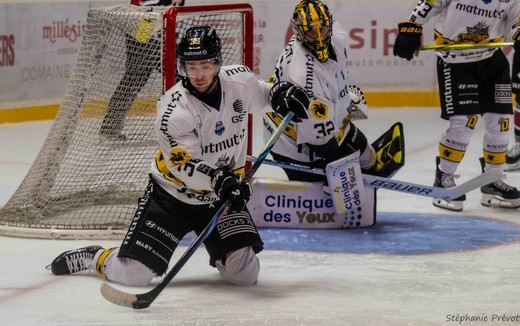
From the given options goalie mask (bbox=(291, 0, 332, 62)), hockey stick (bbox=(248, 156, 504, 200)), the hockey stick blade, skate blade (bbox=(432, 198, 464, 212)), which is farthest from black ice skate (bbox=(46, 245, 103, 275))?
skate blade (bbox=(432, 198, 464, 212))

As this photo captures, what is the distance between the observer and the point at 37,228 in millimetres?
4867

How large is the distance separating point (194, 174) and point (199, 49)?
15.1 inches

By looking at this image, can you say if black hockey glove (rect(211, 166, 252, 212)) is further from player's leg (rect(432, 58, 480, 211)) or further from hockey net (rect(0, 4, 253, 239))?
player's leg (rect(432, 58, 480, 211))

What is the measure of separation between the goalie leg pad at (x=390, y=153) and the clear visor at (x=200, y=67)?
4.94ft

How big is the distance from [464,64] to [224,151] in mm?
1810

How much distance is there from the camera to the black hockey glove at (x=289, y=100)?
410 centimetres

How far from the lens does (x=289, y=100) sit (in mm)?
4094

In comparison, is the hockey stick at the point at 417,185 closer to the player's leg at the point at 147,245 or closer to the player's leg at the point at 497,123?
the player's leg at the point at 497,123

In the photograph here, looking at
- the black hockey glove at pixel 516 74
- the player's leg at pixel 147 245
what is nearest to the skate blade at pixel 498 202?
the black hockey glove at pixel 516 74

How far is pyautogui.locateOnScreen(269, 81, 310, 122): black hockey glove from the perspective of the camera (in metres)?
4.10

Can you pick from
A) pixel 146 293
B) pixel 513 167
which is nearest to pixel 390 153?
pixel 513 167

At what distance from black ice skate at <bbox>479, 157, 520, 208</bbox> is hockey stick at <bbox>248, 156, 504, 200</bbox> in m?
0.25

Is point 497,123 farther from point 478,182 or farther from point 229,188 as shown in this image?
point 229,188

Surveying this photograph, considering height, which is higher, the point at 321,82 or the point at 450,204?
the point at 321,82
